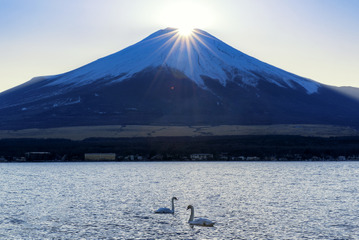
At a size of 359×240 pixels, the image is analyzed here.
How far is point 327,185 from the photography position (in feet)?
206

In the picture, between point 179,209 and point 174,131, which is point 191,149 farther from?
point 179,209

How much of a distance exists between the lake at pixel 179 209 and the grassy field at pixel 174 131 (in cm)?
9289

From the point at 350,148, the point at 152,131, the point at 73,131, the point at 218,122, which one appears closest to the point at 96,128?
the point at 73,131

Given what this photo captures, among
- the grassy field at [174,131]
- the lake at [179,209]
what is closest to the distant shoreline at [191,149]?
the grassy field at [174,131]

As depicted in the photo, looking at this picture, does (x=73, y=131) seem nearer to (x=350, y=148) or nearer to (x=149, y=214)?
(x=350, y=148)

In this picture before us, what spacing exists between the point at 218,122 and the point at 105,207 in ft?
499

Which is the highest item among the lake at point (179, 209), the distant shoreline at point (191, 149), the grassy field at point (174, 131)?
the grassy field at point (174, 131)

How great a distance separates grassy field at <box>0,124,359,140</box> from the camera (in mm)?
160125

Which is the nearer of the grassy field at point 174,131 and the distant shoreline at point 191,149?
the distant shoreline at point 191,149

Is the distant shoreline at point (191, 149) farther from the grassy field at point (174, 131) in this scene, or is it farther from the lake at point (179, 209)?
the lake at point (179, 209)

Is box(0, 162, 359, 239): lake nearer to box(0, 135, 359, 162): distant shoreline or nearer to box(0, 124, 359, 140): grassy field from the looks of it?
box(0, 135, 359, 162): distant shoreline

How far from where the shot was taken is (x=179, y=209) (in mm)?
42906

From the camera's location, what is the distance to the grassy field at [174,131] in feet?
525

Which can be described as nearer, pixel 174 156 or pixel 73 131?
pixel 174 156
